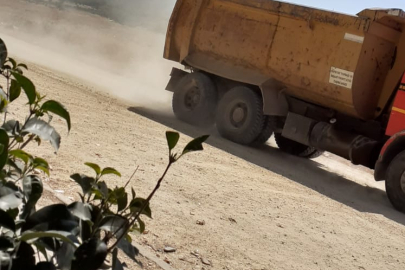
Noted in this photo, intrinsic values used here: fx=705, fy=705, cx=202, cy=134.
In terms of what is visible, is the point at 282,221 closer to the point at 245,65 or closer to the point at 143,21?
the point at 245,65

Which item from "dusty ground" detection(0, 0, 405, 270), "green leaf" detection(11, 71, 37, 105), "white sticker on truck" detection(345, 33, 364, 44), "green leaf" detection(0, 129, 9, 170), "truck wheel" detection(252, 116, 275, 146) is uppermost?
"white sticker on truck" detection(345, 33, 364, 44)

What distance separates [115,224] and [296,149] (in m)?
10.2

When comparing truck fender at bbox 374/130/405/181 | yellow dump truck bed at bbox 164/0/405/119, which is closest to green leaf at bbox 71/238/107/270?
truck fender at bbox 374/130/405/181

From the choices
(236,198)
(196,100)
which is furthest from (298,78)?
(236,198)

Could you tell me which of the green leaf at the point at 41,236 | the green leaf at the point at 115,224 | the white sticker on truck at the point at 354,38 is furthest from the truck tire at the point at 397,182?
the green leaf at the point at 41,236

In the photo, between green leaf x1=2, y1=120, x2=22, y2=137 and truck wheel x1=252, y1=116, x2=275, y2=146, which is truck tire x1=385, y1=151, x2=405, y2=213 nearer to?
truck wheel x1=252, y1=116, x2=275, y2=146

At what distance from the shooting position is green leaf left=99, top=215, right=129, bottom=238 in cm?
200

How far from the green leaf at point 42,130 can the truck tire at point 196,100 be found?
10117mm

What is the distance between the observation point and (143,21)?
37.5 meters

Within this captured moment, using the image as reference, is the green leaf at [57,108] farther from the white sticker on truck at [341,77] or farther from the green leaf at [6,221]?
the white sticker on truck at [341,77]

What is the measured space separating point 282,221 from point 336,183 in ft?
12.1

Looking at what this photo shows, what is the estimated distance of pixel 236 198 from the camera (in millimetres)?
6988

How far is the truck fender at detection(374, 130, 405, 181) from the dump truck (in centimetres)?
1

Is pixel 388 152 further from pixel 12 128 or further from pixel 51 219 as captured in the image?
pixel 51 219
